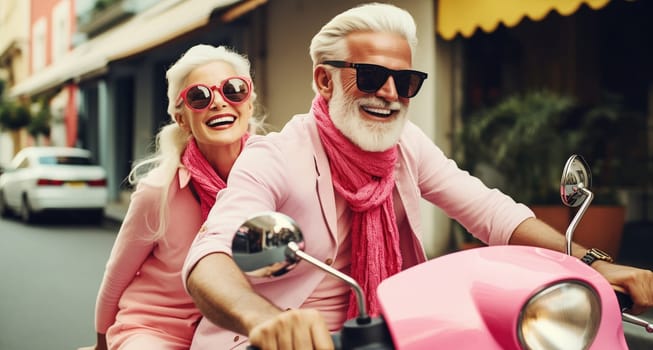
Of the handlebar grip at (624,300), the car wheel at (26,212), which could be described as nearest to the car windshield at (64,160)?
the car wheel at (26,212)

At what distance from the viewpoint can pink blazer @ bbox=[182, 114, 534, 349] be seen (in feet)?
A: 5.90

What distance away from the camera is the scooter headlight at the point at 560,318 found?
1.34 m

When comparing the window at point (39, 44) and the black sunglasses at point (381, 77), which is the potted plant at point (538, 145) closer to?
the black sunglasses at point (381, 77)

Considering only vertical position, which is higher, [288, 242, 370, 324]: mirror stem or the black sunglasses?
the black sunglasses

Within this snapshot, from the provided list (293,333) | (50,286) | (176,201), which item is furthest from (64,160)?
(293,333)

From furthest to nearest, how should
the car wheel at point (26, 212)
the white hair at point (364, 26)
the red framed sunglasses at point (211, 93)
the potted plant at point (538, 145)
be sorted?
the car wheel at point (26, 212) → the potted plant at point (538, 145) → the red framed sunglasses at point (211, 93) → the white hair at point (364, 26)

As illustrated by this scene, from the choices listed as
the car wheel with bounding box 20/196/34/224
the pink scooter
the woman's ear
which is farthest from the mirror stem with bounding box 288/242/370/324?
the car wheel with bounding box 20/196/34/224

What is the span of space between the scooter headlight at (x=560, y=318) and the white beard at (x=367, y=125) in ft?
2.33

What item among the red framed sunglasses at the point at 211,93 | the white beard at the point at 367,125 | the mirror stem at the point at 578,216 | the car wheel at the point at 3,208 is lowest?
the car wheel at the point at 3,208

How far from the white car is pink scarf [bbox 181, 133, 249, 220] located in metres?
12.2

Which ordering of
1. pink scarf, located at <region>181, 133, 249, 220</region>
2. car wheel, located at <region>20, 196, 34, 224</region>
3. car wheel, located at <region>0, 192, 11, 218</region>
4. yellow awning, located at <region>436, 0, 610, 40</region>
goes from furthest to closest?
car wheel, located at <region>0, 192, 11, 218</region>, car wheel, located at <region>20, 196, 34, 224</region>, yellow awning, located at <region>436, 0, 610, 40</region>, pink scarf, located at <region>181, 133, 249, 220</region>

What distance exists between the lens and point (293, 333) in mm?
1287

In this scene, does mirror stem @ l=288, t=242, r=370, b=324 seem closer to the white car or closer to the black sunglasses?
the black sunglasses

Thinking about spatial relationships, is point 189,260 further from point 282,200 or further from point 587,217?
point 587,217
